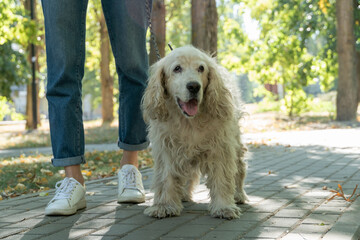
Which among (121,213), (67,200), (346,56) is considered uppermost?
(346,56)

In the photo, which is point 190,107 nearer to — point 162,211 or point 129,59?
point 162,211

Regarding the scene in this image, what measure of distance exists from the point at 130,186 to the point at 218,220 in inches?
40.3

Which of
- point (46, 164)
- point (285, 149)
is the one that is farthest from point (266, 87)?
point (46, 164)

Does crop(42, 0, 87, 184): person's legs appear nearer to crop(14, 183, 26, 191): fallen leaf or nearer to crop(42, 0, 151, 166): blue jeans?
crop(42, 0, 151, 166): blue jeans

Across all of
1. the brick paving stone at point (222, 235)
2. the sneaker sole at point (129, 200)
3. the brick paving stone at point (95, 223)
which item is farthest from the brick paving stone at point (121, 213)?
the brick paving stone at point (222, 235)

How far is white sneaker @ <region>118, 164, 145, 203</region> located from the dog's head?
0.66 metres

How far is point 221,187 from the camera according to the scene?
3637mm

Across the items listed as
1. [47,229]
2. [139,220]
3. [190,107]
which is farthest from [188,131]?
A: [47,229]

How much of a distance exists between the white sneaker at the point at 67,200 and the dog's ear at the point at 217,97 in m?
1.23

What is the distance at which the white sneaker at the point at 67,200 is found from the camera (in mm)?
3643

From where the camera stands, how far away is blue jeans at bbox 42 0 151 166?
151 inches

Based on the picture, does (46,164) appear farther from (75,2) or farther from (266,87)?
(266,87)

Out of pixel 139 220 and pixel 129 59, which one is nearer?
pixel 139 220

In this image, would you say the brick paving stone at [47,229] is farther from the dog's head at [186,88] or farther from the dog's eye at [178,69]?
the dog's eye at [178,69]
